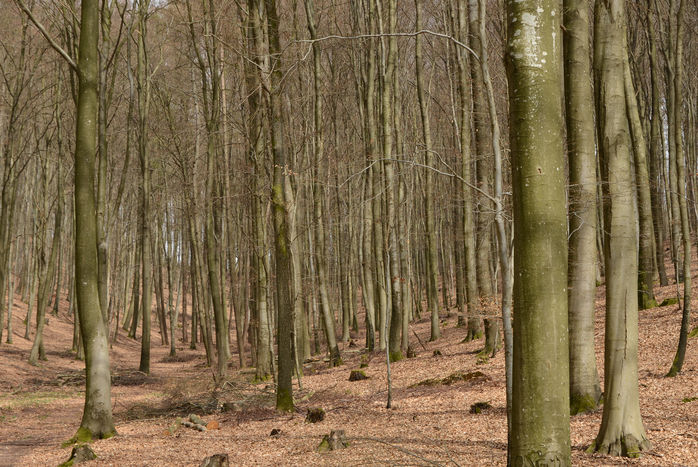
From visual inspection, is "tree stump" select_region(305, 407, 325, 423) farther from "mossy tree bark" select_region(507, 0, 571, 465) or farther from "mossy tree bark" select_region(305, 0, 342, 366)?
"mossy tree bark" select_region(305, 0, 342, 366)

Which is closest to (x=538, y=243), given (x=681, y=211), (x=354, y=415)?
(x=354, y=415)

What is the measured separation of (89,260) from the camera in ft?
27.3

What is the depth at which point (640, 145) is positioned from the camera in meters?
11.7

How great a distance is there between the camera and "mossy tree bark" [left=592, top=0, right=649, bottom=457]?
17.3 feet

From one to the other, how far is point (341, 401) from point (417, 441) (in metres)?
4.40

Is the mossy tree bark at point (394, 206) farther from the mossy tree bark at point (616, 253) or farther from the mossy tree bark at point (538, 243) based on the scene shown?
the mossy tree bark at point (538, 243)

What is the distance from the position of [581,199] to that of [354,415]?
524cm

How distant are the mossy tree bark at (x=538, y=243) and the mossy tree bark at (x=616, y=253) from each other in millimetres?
2366

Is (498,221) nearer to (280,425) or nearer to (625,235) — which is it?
(625,235)

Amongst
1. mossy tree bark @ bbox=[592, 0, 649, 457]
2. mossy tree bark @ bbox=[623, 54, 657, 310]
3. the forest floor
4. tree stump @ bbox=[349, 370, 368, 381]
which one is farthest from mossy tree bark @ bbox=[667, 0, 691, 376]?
tree stump @ bbox=[349, 370, 368, 381]

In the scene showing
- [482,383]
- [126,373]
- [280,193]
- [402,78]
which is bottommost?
[126,373]

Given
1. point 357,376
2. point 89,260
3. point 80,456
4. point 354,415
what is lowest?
point 357,376

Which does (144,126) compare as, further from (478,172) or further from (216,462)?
(216,462)

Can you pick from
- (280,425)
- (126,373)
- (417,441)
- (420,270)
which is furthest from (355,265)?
(417,441)
